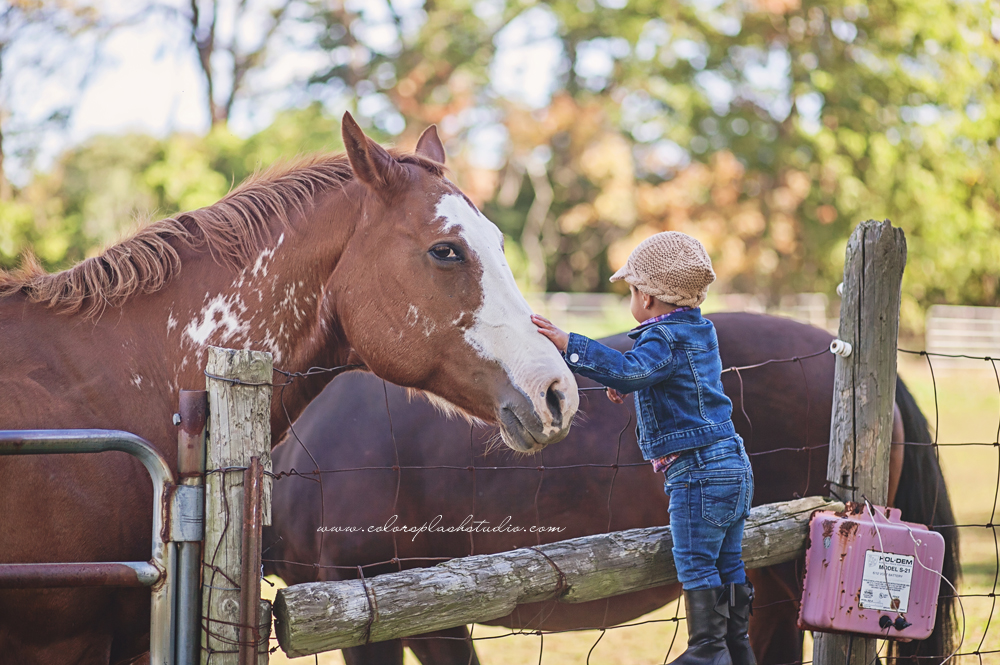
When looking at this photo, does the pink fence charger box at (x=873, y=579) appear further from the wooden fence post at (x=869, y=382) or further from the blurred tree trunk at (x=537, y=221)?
the blurred tree trunk at (x=537, y=221)

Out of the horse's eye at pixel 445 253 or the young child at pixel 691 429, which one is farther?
the horse's eye at pixel 445 253

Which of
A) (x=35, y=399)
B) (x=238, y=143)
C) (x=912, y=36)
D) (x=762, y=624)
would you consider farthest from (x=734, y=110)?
(x=35, y=399)

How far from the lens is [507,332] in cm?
222

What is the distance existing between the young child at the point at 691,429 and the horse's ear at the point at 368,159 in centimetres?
67

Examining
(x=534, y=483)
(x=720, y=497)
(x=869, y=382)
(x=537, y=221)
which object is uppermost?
(x=537, y=221)

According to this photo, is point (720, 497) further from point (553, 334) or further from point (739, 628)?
point (553, 334)

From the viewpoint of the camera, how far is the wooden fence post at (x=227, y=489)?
168 centimetres

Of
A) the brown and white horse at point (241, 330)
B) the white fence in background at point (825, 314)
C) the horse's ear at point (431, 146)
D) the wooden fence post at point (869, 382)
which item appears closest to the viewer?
the brown and white horse at point (241, 330)

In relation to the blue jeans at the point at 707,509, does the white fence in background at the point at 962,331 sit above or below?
above

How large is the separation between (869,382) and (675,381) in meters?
0.82

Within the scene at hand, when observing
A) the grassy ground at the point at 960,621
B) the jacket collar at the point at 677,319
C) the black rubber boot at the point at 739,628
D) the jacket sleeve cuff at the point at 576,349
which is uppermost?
the jacket collar at the point at 677,319

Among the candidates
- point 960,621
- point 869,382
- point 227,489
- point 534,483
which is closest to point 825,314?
point 960,621

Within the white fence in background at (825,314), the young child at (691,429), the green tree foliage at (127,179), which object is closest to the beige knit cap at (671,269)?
the young child at (691,429)

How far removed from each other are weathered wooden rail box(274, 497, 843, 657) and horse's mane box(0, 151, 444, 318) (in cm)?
108
